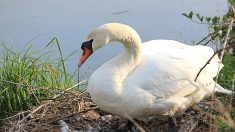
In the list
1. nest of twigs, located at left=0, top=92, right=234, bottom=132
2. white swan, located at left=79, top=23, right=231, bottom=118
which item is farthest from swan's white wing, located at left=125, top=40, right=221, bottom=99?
nest of twigs, located at left=0, top=92, right=234, bottom=132

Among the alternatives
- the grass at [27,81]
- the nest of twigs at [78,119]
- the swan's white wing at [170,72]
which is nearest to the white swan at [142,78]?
the swan's white wing at [170,72]

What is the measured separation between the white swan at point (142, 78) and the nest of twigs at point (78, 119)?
16 centimetres

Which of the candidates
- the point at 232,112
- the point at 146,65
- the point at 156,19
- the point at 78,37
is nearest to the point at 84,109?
the point at 146,65

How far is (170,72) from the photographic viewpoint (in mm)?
3621

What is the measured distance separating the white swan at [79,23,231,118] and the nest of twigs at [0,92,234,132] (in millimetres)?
162

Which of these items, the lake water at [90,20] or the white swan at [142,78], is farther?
the lake water at [90,20]

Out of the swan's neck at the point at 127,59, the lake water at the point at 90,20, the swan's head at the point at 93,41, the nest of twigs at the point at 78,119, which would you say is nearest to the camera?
the swan's head at the point at 93,41

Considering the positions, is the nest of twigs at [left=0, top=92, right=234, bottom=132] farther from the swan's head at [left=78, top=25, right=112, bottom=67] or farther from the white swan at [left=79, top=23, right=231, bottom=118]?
the swan's head at [left=78, top=25, right=112, bottom=67]

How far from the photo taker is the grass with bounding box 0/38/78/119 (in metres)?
4.45

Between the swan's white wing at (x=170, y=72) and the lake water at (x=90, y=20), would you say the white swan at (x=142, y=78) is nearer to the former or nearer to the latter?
the swan's white wing at (x=170, y=72)

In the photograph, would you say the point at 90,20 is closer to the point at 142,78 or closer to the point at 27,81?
the point at 27,81

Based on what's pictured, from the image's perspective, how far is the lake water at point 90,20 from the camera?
671cm

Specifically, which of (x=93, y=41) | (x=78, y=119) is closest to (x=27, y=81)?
(x=78, y=119)

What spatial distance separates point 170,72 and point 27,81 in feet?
5.02
